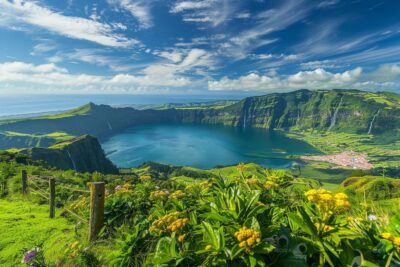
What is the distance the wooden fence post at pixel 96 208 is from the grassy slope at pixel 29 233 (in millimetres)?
798

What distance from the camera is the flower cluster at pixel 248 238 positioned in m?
2.35

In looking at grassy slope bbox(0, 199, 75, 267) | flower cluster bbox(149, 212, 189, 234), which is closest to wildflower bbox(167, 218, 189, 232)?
flower cluster bbox(149, 212, 189, 234)

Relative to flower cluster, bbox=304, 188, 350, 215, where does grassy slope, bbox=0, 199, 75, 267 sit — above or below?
below

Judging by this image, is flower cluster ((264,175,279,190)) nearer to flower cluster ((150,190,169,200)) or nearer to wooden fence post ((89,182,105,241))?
flower cluster ((150,190,169,200))

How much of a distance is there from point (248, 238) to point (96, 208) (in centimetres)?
442

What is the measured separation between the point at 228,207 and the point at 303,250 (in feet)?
3.08

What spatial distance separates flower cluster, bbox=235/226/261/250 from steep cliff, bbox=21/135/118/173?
11225cm

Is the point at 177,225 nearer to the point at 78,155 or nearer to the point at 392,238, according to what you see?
the point at 392,238

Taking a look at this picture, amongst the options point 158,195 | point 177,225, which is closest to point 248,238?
point 177,225

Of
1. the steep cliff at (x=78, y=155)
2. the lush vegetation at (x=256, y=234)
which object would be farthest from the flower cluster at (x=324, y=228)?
the steep cliff at (x=78, y=155)

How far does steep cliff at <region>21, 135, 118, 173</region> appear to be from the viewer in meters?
109

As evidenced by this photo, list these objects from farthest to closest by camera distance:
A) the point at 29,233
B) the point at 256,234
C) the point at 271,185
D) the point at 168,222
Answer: the point at 29,233
the point at 271,185
the point at 168,222
the point at 256,234

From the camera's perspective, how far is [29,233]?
7594mm

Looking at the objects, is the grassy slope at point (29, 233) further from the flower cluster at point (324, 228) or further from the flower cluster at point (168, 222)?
the flower cluster at point (324, 228)
